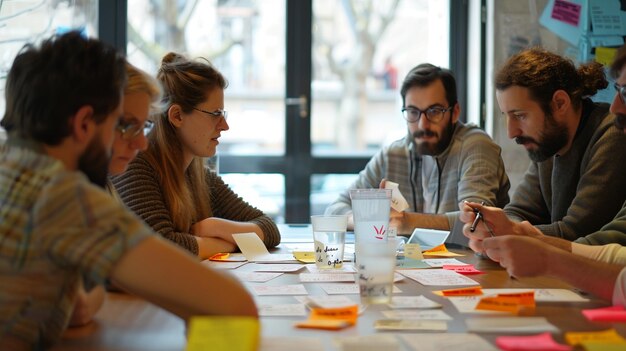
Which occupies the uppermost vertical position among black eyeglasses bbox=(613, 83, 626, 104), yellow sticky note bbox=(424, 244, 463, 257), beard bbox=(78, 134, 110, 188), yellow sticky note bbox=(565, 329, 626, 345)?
black eyeglasses bbox=(613, 83, 626, 104)

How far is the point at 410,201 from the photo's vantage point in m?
3.66

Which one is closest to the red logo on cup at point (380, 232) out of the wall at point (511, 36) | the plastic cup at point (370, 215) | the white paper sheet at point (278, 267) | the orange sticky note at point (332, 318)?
the plastic cup at point (370, 215)

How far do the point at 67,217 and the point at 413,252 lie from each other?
4.40 feet

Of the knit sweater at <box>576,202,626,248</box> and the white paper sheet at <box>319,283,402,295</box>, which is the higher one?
the knit sweater at <box>576,202,626,248</box>

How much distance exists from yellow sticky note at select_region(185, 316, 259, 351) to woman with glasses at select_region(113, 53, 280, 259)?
1123 millimetres

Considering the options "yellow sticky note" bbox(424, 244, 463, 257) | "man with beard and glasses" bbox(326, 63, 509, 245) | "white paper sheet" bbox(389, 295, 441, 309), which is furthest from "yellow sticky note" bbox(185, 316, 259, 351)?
"man with beard and glasses" bbox(326, 63, 509, 245)

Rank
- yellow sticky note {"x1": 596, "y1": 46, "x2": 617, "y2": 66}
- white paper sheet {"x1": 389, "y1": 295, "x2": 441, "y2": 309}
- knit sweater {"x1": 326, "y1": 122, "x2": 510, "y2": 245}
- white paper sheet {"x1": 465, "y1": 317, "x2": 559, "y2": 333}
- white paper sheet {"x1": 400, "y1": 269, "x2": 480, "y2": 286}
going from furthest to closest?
yellow sticky note {"x1": 596, "y1": 46, "x2": 617, "y2": 66} → knit sweater {"x1": 326, "y1": 122, "x2": 510, "y2": 245} → white paper sheet {"x1": 400, "y1": 269, "x2": 480, "y2": 286} → white paper sheet {"x1": 389, "y1": 295, "x2": 441, "y2": 309} → white paper sheet {"x1": 465, "y1": 317, "x2": 559, "y2": 333}

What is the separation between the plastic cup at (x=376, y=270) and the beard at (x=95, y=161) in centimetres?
54

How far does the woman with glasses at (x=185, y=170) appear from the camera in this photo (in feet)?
7.52

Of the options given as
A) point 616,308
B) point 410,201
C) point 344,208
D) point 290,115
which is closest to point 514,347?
point 616,308

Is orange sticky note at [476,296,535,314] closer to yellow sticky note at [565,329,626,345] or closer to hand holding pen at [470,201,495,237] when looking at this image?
yellow sticky note at [565,329,626,345]

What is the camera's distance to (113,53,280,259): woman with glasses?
7.52ft

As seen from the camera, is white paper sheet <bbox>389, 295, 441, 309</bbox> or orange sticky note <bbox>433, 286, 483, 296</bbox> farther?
orange sticky note <bbox>433, 286, 483, 296</bbox>

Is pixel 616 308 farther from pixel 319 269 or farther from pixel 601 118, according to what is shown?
pixel 601 118
